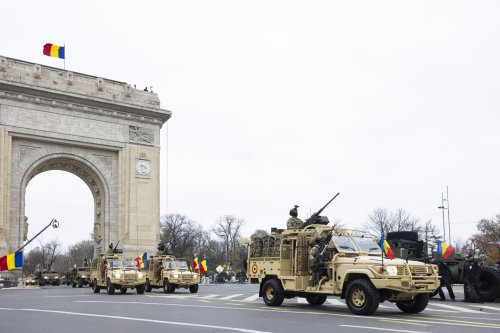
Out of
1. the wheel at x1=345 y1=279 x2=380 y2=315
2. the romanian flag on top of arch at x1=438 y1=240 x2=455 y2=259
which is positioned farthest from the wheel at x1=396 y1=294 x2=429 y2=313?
the romanian flag on top of arch at x1=438 y1=240 x2=455 y2=259

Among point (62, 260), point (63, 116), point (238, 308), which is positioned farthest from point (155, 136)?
point (62, 260)

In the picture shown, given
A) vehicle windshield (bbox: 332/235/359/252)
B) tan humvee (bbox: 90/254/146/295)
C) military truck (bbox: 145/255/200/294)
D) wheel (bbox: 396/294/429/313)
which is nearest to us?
wheel (bbox: 396/294/429/313)

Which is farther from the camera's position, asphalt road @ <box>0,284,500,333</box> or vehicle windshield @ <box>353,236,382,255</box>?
vehicle windshield @ <box>353,236,382,255</box>

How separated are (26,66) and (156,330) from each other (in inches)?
1400

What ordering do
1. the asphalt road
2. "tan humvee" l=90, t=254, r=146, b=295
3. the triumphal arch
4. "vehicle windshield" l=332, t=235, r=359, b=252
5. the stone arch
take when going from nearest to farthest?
1. the asphalt road
2. "vehicle windshield" l=332, t=235, r=359, b=252
3. "tan humvee" l=90, t=254, r=146, b=295
4. the triumphal arch
5. the stone arch

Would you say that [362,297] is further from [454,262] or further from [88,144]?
[88,144]

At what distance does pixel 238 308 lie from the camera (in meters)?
15.9

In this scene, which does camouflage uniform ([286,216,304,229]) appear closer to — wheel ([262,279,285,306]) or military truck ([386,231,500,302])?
wheel ([262,279,285,306])

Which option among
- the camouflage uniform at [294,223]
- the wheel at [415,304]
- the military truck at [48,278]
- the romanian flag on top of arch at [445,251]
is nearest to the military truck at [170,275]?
the romanian flag on top of arch at [445,251]

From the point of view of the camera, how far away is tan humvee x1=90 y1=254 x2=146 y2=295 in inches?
1022

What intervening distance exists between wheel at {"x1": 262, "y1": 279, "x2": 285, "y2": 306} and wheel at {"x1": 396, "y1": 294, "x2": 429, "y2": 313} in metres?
3.39

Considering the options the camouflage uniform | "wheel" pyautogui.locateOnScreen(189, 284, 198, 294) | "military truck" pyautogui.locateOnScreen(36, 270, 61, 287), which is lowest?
"military truck" pyautogui.locateOnScreen(36, 270, 61, 287)

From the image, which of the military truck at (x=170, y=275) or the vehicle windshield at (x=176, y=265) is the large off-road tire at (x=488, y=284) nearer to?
the military truck at (x=170, y=275)

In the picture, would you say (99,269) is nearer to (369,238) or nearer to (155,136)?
(369,238)
